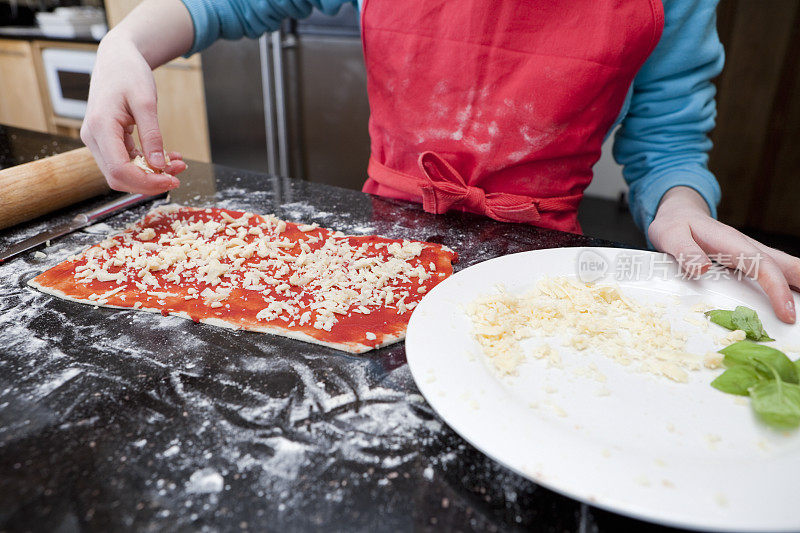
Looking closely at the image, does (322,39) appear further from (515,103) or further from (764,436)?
(764,436)

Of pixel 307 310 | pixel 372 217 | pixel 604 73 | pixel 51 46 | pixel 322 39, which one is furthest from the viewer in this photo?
pixel 51 46

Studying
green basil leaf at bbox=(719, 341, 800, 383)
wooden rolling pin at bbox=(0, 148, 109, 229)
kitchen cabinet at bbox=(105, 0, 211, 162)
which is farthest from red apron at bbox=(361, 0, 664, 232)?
kitchen cabinet at bbox=(105, 0, 211, 162)

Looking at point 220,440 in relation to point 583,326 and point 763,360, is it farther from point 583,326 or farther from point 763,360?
point 763,360

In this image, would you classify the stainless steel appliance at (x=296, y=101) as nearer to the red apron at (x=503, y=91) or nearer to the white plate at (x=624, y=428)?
the red apron at (x=503, y=91)

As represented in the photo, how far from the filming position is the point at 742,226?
107 inches

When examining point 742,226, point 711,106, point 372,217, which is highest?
point 711,106

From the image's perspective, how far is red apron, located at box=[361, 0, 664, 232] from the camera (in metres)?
0.92

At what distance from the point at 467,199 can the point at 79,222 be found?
73cm

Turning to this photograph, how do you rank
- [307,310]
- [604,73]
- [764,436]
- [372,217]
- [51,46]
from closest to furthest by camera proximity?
[764,436], [307,310], [604,73], [372,217], [51,46]

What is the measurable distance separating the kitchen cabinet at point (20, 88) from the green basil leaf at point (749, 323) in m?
4.14

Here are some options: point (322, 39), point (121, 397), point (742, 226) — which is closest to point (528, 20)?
point (121, 397)

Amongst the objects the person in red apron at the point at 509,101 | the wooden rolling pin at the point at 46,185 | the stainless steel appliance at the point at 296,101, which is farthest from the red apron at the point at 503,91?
the stainless steel appliance at the point at 296,101

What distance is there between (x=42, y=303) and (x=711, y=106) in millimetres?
1229

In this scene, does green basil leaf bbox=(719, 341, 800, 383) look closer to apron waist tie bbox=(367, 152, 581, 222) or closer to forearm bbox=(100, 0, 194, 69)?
apron waist tie bbox=(367, 152, 581, 222)
